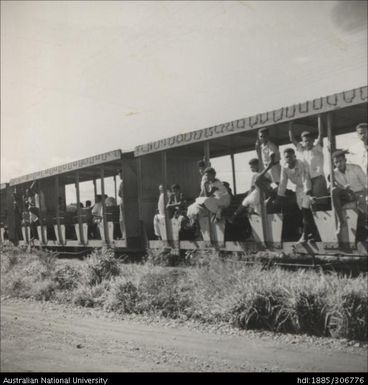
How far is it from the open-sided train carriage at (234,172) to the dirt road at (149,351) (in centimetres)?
225

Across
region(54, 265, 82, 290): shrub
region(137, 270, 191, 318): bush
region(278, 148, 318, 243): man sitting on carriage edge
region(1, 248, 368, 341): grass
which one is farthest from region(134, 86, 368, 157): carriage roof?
region(54, 265, 82, 290): shrub

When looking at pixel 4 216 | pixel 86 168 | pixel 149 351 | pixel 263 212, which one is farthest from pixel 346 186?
pixel 4 216

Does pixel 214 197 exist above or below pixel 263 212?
above

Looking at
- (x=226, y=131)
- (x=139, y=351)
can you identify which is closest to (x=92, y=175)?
(x=226, y=131)

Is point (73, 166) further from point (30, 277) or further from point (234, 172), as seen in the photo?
point (234, 172)

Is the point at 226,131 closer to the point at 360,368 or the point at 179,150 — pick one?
the point at 179,150

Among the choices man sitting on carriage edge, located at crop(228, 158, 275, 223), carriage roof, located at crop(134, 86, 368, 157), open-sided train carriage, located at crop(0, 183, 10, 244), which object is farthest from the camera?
open-sided train carriage, located at crop(0, 183, 10, 244)

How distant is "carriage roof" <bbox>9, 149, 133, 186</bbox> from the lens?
10.5 meters

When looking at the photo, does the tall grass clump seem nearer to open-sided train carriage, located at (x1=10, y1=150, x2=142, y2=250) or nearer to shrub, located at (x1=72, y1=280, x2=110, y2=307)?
shrub, located at (x1=72, y1=280, x2=110, y2=307)

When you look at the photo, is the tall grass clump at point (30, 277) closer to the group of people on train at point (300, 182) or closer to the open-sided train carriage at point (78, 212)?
the open-sided train carriage at point (78, 212)

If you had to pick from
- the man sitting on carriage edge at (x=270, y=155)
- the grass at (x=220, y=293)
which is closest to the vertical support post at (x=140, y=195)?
the grass at (x=220, y=293)

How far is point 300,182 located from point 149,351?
3429mm

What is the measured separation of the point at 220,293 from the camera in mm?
5715

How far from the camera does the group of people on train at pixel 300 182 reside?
6.00 metres
